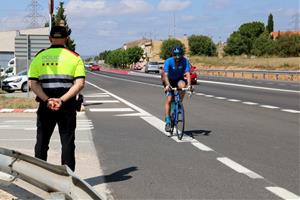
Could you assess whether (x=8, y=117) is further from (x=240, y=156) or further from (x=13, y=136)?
(x=240, y=156)

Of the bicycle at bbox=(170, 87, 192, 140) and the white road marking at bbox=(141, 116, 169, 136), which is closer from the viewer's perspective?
the bicycle at bbox=(170, 87, 192, 140)

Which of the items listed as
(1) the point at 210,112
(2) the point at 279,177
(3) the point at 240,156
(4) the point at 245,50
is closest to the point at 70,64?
(2) the point at 279,177

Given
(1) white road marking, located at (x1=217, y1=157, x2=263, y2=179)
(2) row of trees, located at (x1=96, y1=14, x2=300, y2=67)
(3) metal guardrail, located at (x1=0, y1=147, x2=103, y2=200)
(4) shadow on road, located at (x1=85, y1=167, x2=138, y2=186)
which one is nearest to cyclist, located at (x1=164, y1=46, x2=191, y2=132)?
(1) white road marking, located at (x1=217, y1=157, x2=263, y2=179)

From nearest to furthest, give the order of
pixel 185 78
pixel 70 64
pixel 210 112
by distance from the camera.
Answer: pixel 70 64 → pixel 185 78 → pixel 210 112

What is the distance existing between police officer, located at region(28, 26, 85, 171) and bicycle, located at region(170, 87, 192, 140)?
4995mm

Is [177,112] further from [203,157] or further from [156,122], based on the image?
[156,122]

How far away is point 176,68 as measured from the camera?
10969mm

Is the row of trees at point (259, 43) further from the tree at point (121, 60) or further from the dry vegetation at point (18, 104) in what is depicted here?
the dry vegetation at point (18, 104)

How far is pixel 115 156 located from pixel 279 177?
282 cm

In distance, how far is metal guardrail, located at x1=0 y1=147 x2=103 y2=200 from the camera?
4.08m

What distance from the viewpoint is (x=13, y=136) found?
1125 cm

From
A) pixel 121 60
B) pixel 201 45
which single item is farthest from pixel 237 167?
pixel 121 60

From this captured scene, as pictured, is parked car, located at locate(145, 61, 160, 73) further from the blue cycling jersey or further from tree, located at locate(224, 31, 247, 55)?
the blue cycling jersey

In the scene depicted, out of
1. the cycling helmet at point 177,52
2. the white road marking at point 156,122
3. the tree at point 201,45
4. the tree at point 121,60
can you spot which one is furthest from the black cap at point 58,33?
the tree at point 121,60
